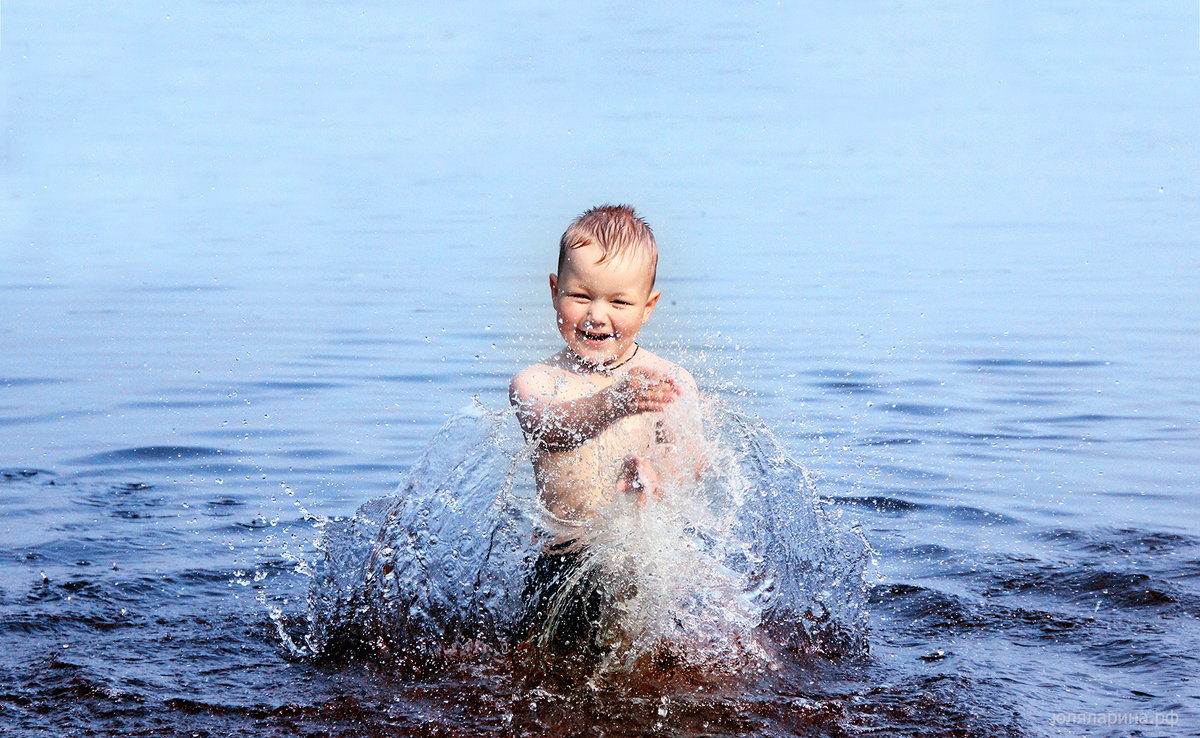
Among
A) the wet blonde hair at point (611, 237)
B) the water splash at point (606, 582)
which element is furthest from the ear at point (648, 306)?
the water splash at point (606, 582)

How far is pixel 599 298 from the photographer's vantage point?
191 inches

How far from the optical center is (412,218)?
73.8ft

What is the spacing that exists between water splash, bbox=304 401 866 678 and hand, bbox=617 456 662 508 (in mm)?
69

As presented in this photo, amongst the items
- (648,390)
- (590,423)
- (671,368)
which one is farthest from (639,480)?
(648,390)

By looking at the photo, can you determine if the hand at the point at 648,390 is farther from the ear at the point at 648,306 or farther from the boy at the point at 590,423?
the ear at the point at 648,306

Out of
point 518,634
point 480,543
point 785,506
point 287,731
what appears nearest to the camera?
point 287,731

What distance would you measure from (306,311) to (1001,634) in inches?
404

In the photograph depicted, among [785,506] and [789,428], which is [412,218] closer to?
[789,428]

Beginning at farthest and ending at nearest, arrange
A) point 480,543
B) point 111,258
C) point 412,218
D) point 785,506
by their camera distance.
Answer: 1. point 412,218
2. point 111,258
3. point 785,506
4. point 480,543

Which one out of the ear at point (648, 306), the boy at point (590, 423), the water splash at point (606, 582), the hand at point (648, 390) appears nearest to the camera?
the hand at point (648, 390)

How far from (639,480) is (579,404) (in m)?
0.39

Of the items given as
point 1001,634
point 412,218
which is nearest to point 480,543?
point 1001,634

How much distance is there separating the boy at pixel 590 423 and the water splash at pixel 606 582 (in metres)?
0.02

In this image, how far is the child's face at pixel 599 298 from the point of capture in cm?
482
